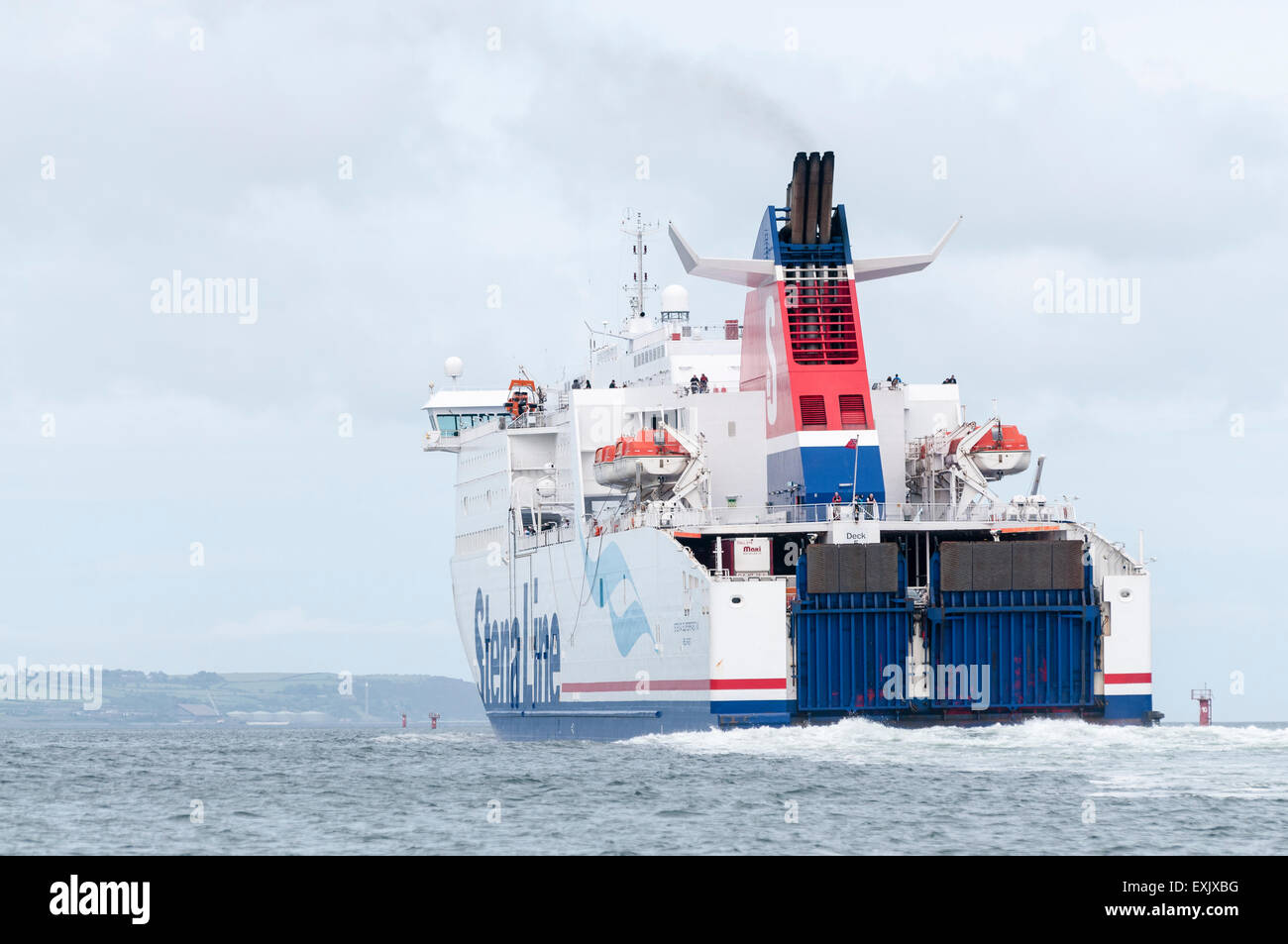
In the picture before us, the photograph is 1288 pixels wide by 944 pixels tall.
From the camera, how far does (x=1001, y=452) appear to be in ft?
155

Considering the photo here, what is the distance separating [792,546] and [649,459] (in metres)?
4.75

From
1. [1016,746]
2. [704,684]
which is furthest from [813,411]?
[1016,746]

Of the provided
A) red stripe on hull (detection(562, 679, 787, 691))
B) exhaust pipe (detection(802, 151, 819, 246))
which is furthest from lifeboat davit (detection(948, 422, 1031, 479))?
red stripe on hull (detection(562, 679, 787, 691))

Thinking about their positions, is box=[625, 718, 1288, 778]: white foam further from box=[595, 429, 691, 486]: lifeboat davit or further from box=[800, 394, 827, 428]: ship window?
box=[800, 394, 827, 428]: ship window

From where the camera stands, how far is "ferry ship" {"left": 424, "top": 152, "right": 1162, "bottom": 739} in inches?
1610

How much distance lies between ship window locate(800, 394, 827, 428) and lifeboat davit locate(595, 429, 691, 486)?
3.18 meters

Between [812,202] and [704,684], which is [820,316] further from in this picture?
[704,684]

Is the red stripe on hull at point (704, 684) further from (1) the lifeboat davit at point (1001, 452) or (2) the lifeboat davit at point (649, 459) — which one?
(1) the lifeboat davit at point (1001, 452)

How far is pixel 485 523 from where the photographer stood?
63562 mm
